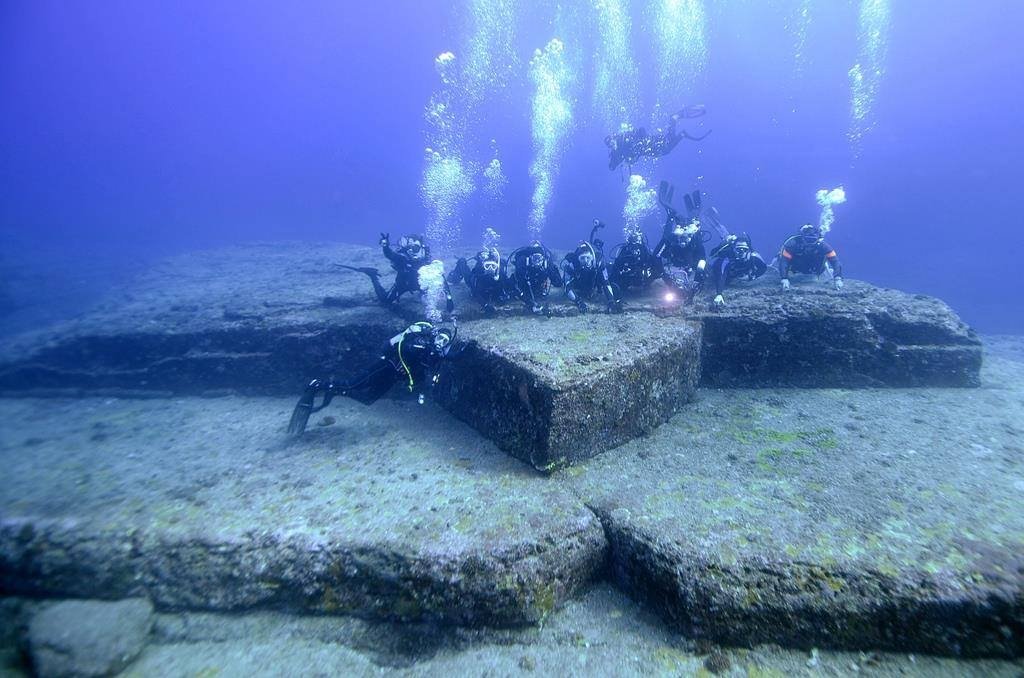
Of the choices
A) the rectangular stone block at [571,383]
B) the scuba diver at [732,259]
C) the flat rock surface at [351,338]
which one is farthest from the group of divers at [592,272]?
the rectangular stone block at [571,383]

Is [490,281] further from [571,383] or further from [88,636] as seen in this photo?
[88,636]

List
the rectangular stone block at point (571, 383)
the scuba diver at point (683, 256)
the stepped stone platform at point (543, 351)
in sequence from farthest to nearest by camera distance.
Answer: the scuba diver at point (683, 256) < the stepped stone platform at point (543, 351) < the rectangular stone block at point (571, 383)

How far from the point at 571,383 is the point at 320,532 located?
2556mm

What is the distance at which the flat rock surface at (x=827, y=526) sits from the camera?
2939mm

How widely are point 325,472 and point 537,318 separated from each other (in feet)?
11.6

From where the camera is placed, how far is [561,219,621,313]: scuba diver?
23.8ft

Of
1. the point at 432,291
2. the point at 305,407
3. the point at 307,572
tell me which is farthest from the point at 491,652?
the point at 432,291

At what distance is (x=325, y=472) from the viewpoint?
16.1 feet

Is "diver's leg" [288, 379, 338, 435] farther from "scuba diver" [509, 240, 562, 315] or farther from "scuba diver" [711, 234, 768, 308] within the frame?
"scuba diver" [711, 234, 768, 308]

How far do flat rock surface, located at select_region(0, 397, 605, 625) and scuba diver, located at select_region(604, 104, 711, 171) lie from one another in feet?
46.9

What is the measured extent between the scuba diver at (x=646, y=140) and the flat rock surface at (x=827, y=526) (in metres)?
13.2

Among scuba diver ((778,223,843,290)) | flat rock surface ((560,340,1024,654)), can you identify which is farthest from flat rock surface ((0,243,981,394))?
flat rock surface ((560,340,1024,654))

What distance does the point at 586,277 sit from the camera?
7.53m

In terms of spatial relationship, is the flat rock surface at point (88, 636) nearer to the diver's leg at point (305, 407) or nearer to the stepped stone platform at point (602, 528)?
the stepped stone platform at point (602, 528)
